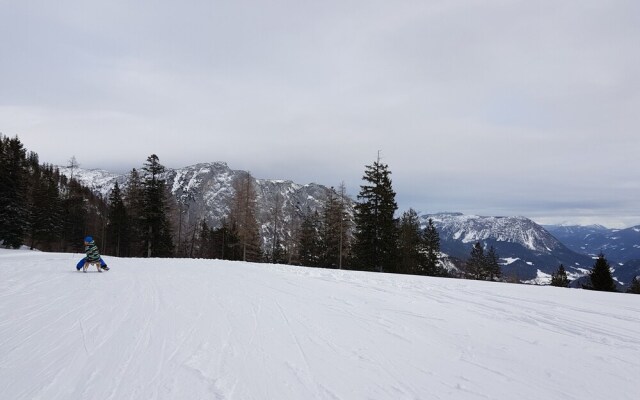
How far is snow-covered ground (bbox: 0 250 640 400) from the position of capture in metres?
4.07

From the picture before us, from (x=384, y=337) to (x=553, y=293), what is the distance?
896cm

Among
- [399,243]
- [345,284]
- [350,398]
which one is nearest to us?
[350,398]

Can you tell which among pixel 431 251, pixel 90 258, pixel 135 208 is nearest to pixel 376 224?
pixel 431 251

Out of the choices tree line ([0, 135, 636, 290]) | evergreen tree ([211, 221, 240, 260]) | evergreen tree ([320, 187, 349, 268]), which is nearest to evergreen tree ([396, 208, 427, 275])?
tree line ([0, 135, 636, 290])

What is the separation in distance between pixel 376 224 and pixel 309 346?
25.7 meters

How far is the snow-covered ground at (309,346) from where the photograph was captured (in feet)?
13.4

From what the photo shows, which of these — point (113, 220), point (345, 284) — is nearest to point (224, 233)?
point (113, 220)

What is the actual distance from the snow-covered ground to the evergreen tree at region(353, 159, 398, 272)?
66.3 feet

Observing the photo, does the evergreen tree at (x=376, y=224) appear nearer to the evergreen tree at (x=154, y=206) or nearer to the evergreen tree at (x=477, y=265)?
the evergreen tree at (x=154, y=206)

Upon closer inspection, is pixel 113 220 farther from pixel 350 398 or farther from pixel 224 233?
pixel 350 398

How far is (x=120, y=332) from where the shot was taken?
6.06 meters

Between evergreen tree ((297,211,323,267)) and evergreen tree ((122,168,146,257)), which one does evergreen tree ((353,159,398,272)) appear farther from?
evergreen tree ((122,168,146,257))

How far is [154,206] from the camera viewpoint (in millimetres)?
38812

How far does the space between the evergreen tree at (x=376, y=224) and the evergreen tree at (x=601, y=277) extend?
22.1m
